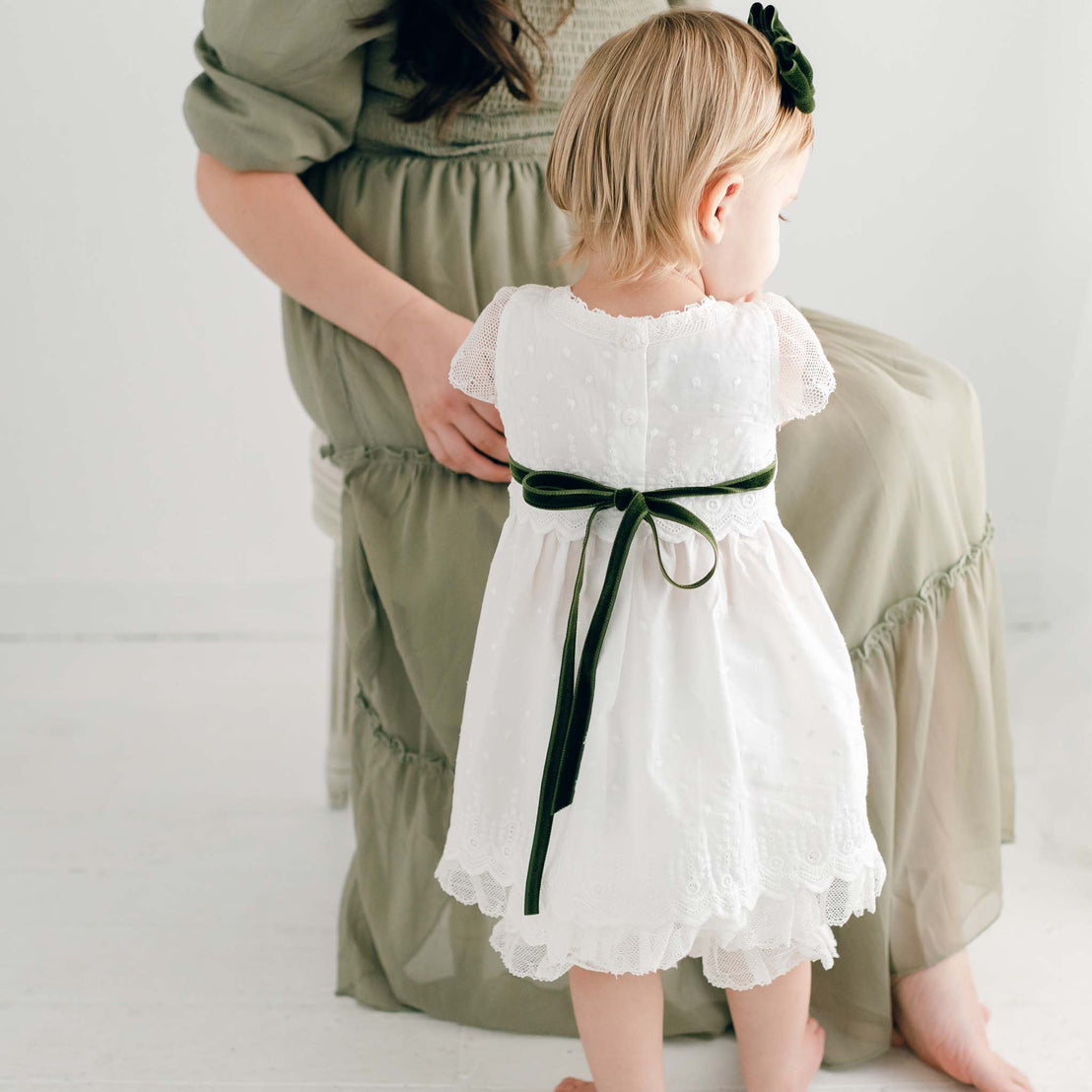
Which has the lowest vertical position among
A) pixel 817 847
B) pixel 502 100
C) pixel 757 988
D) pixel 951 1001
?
pixel 951 1001

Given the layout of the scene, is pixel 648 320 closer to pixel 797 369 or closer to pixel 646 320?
pixel 646 320

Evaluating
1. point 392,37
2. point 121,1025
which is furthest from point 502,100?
point 121,1025

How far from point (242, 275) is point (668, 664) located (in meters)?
1.39

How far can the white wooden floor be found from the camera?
1.13 m

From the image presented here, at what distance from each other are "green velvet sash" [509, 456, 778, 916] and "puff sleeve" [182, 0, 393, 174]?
470 millimetres

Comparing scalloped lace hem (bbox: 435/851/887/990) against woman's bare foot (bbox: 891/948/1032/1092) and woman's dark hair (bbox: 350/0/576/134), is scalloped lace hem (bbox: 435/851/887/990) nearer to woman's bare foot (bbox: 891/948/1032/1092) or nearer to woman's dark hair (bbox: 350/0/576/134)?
woman's bare foot (bbox: 891/948/1032/1092)

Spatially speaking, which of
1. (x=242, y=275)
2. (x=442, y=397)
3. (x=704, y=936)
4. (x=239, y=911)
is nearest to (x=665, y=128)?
(x=442, y=397)

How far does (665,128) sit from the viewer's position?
2.51 feet

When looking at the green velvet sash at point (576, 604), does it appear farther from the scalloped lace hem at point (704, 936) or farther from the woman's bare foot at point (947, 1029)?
the woman's bare foot at point (947, 1029)

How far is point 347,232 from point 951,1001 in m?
0.90

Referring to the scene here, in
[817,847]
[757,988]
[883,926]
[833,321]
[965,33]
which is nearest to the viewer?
[817,847]

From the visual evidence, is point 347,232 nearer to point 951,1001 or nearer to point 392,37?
point 392,37

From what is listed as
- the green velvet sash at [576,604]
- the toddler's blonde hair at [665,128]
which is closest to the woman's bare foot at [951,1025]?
the green velvet sash at [576,604]

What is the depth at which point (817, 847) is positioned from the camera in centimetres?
86
